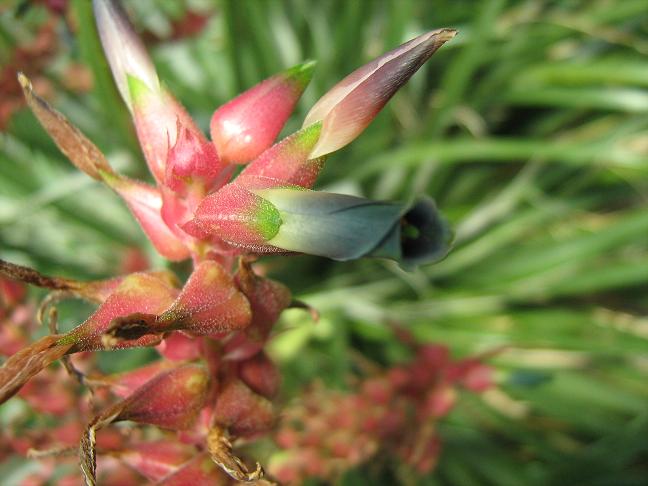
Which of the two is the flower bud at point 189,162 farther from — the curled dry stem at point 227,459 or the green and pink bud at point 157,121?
the curled dry stem at point 227,459

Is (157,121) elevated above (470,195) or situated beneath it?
elevated above

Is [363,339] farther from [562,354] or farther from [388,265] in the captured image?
[562,354]

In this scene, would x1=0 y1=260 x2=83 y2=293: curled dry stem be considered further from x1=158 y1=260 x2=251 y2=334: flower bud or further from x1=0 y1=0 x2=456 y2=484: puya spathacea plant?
x1=158 y1=260 x2=251 y2=334: flower bud

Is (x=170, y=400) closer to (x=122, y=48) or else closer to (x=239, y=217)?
(x=239, y=217)

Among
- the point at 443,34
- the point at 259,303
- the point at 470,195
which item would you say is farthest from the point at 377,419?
the point at 470,195

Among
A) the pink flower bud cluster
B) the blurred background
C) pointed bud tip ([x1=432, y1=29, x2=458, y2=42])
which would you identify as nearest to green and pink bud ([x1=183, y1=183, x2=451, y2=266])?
pointed bud tip ([x1=432, y1=29, x2=458, y2=42])

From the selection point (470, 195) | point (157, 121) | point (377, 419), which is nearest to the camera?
point (157, 121)

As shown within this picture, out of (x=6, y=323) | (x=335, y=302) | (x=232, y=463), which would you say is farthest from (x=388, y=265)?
(x=232, y=463)
